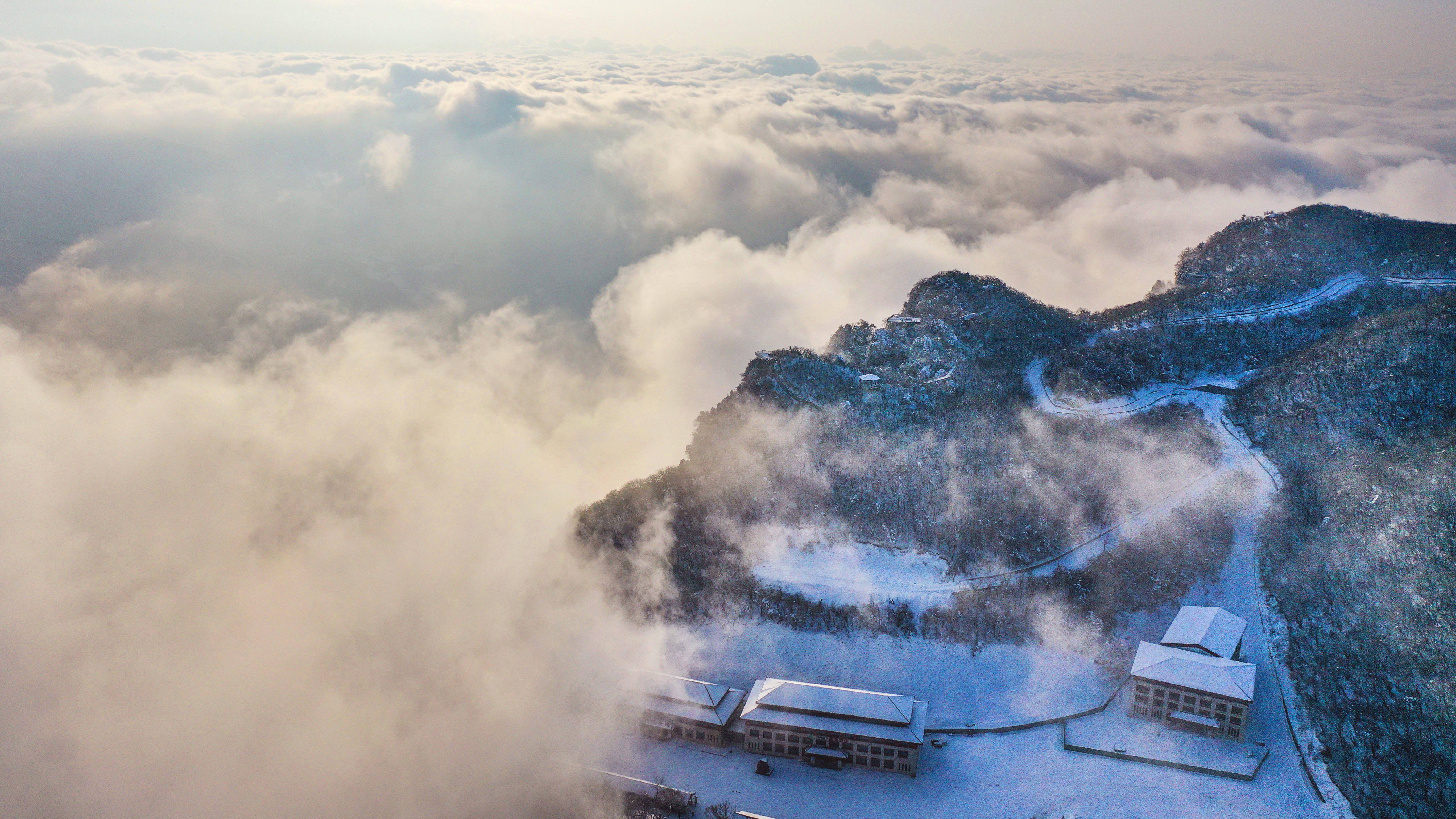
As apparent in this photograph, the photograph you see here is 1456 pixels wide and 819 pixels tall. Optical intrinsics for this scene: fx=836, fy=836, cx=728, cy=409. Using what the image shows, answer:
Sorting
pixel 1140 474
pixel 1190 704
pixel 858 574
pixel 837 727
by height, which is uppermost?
pixel 1140 474

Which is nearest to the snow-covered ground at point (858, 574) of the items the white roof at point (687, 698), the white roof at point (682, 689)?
the white roof at point (687, 698)

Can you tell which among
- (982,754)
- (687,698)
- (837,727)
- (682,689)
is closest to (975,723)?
(982,754)

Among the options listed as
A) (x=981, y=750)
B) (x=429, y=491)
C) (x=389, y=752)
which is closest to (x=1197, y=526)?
(x=981, y=750)

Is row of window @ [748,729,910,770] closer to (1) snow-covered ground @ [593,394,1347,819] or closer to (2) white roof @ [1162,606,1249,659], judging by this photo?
(1) snow-covered ground @ [593,394,1347,819]

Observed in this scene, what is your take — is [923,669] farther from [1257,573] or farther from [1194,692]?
[1257,573]

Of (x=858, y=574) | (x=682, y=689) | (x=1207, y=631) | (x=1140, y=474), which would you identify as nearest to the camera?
(x=1207, y=631)

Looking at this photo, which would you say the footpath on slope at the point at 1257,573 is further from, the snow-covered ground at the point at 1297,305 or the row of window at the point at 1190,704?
the snow-covered ground at the point at 1297,305
